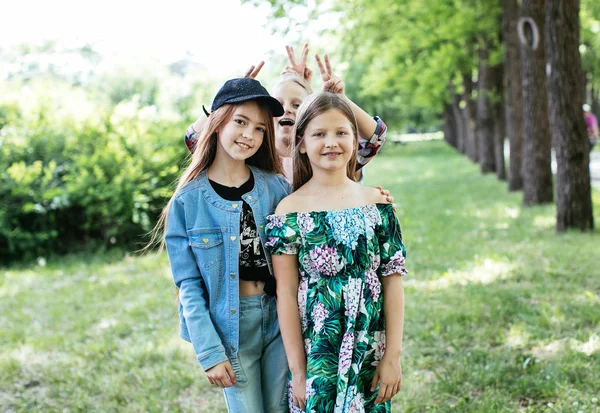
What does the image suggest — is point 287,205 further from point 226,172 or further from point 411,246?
point 411,246

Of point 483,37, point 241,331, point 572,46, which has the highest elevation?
point 483,37

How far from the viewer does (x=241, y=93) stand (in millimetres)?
2492

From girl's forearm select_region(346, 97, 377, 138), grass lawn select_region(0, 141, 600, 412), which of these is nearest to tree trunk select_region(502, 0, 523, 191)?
grass lawn select_region(0, 141, 600, 412)

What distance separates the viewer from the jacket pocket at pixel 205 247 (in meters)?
2.46

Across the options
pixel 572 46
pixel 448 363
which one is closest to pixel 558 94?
pixel 572 46

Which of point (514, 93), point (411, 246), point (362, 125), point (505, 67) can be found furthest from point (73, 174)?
point (505, 67)

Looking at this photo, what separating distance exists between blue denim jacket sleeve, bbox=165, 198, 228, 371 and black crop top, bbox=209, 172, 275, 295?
0.61 feet

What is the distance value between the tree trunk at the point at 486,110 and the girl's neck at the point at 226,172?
1525cm

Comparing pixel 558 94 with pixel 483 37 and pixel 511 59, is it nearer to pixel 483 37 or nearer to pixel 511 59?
pixel 511 59

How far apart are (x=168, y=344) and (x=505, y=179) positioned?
556 inches

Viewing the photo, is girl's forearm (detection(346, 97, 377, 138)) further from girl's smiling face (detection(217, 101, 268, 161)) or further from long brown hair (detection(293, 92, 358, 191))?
girl's smiling face (detection(217, 101, 268, 161))

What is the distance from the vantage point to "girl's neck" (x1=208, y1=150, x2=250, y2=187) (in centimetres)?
262

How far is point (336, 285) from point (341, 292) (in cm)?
3

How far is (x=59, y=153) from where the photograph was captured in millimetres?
10062
